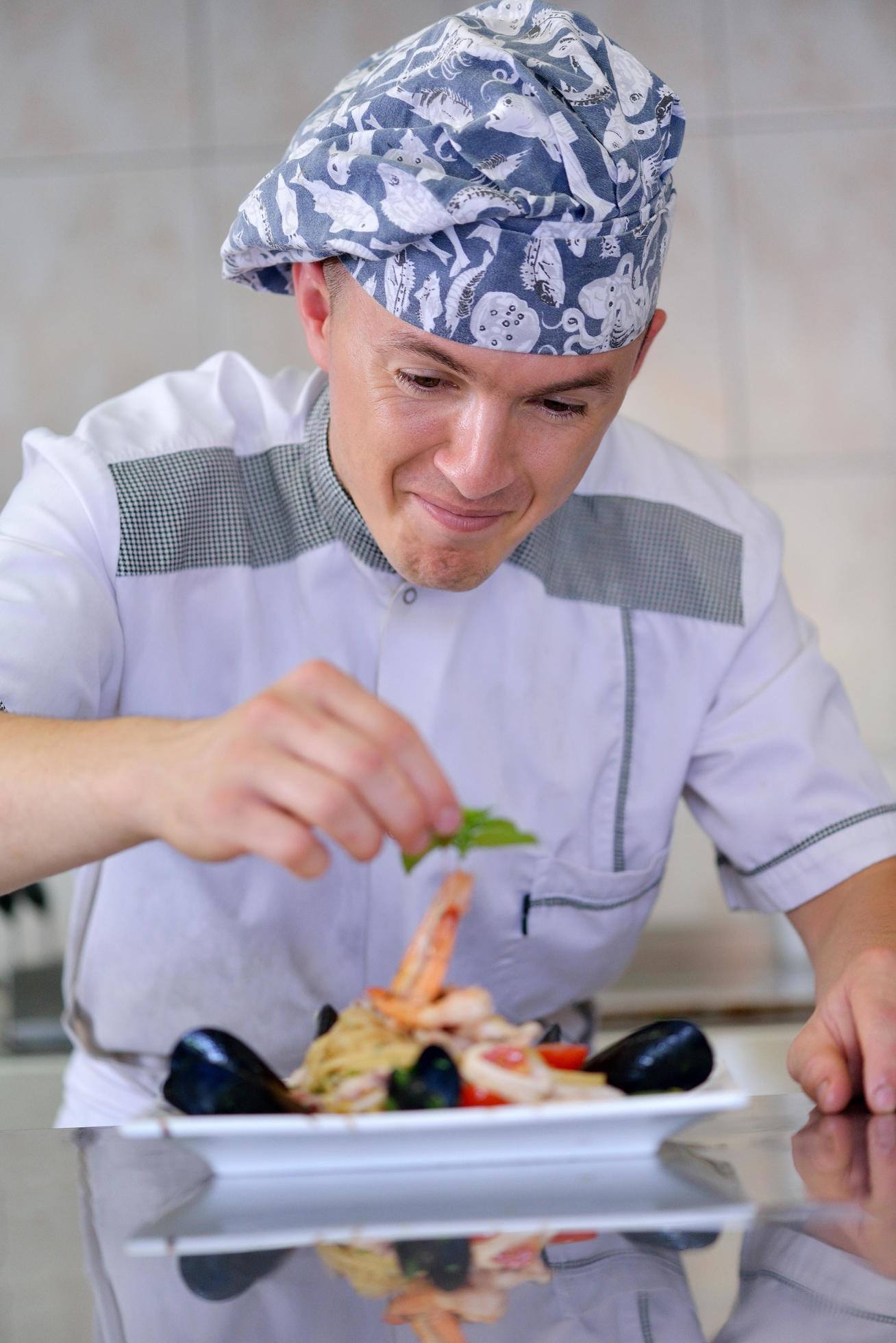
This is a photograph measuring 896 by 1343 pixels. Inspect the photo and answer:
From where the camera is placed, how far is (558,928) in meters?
1.28

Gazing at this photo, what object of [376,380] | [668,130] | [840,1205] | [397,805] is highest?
[668,130]

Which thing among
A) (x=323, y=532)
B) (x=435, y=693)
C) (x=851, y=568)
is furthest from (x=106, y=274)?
(x=435, y=693)

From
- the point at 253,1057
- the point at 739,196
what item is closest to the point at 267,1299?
the point at 253,1057

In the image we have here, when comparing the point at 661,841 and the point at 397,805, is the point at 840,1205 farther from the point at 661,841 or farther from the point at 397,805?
the point at 661,841

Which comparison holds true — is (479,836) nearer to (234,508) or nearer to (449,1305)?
(449,1305)

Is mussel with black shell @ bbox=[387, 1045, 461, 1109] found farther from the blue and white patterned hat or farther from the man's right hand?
the blue and white patterned hat

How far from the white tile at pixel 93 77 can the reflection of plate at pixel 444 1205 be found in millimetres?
2299

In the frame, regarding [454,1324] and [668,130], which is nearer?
[454,1324]

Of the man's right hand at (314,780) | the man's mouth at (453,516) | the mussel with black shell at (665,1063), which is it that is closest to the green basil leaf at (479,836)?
the man's right hand at (314,780)

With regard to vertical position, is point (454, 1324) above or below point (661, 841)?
above

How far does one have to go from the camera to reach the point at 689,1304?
537 millimetres

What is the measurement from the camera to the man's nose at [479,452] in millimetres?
986

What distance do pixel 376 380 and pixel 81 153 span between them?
185 cm

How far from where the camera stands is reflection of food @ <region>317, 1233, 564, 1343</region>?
1.72 ft
